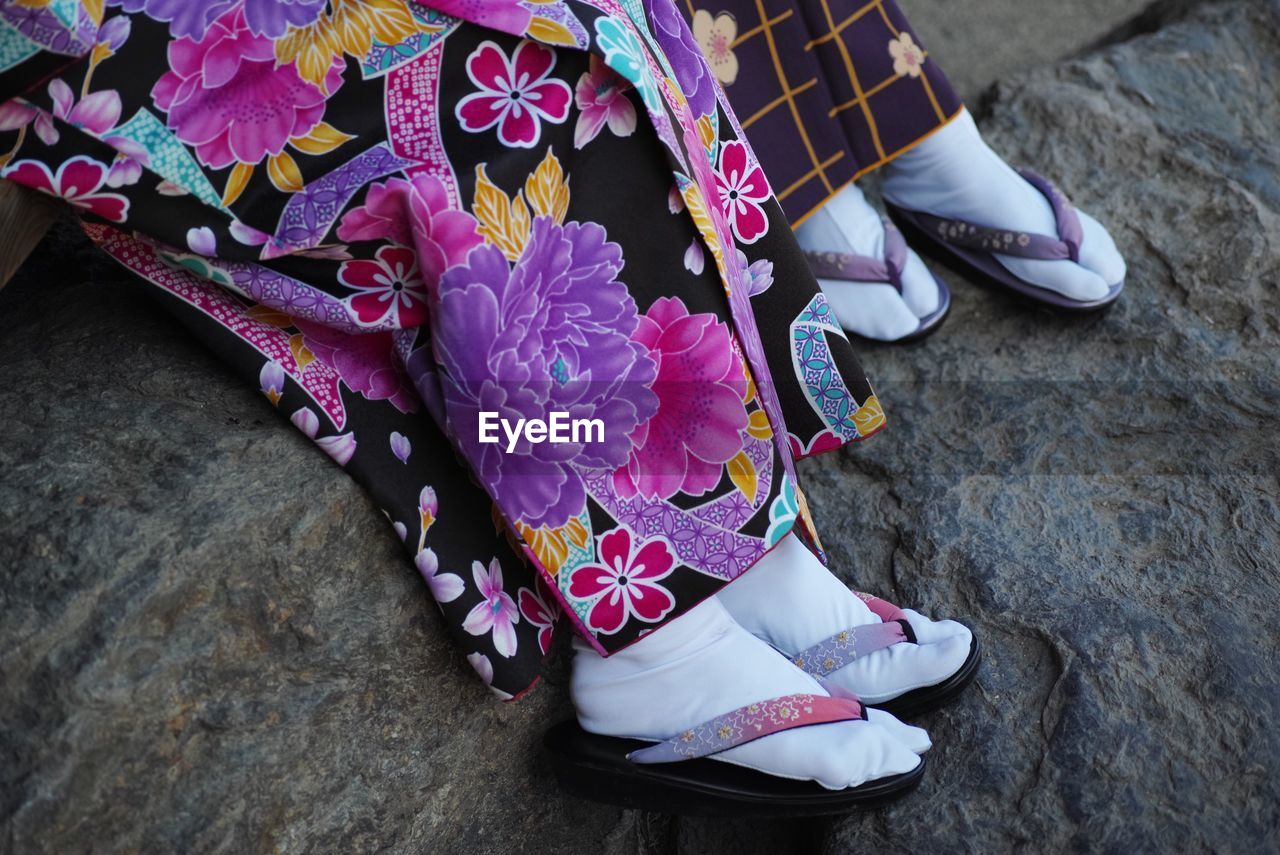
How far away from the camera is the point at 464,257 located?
716mm

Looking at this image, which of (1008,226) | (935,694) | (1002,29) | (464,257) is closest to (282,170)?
(464,257)

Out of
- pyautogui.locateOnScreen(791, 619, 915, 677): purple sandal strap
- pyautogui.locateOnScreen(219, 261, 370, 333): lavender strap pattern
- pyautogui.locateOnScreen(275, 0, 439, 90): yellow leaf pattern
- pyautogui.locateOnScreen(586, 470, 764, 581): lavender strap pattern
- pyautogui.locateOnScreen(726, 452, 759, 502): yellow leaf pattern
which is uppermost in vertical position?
pyautogui.locateOnScreen(275, 0, 439, 90): yellow leaf pattern

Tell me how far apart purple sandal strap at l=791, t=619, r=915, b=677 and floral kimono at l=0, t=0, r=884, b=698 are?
0.13 metres

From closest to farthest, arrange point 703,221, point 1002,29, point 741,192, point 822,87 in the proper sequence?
1. point 703,221
2. point 741,192
3. point 822,87
4. point 1002,29

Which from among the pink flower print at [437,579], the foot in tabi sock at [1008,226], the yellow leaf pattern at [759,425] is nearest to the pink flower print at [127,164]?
the pink flower print at [437,579]

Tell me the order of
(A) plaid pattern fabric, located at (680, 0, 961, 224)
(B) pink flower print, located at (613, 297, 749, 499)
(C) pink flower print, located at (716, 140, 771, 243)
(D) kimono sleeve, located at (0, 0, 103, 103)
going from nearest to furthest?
(D) kimono sleeve, located at (0, 0, 103, 103) → (B) pink flower print, located at (613, 297, 749, 499) → (C) pink flower print, located at (716, 140, 771, 243) → (A) plaid pattern fabric, located at (680, 0, 961, 224)

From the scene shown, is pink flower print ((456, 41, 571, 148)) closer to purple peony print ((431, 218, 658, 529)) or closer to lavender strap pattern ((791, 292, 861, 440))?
purple peony print ((431, 218, 658, 529))

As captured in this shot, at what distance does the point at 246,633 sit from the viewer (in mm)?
768

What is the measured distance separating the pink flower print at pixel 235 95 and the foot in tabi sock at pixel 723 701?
1.38 ft

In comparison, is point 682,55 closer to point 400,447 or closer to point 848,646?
point 400,447

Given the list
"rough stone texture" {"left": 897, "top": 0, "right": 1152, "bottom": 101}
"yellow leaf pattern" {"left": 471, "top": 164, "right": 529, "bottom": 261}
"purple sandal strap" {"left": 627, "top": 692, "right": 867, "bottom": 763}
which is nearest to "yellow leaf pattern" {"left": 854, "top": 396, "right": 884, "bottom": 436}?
"purple sandal strap" {"left": 627, "top": 692, "right": 867, "bottom": 763}

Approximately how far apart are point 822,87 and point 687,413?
533 mm

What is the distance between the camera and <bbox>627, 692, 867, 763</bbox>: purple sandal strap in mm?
825

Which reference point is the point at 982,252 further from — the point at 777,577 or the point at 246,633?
the point at 246,633
